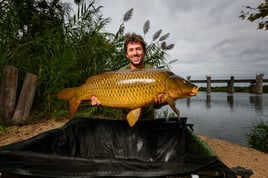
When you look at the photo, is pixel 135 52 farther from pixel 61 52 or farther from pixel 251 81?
pixel 251 81

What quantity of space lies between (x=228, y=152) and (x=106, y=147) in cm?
206

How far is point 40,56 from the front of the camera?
3209 millimetres

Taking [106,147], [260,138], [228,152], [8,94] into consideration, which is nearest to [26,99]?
[8,94]

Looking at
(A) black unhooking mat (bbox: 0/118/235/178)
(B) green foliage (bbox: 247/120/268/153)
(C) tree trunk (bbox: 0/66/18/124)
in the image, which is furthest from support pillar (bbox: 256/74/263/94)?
(C) tree trunk (bbox: 0/66/18/124)

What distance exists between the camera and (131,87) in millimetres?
1153

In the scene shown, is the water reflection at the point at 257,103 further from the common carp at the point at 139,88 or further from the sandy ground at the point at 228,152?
the common carp at the point at 139,88

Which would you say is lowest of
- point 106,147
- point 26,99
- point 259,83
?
point 106,147

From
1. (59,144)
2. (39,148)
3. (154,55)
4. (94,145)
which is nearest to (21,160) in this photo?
(39,148)

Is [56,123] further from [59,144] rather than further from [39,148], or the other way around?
[39,148]

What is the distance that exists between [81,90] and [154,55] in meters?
2.40

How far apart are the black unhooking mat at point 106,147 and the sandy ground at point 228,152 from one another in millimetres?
988

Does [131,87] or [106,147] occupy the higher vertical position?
[131,87]

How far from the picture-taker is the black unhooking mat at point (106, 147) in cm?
101

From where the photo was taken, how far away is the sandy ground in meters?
2.36
